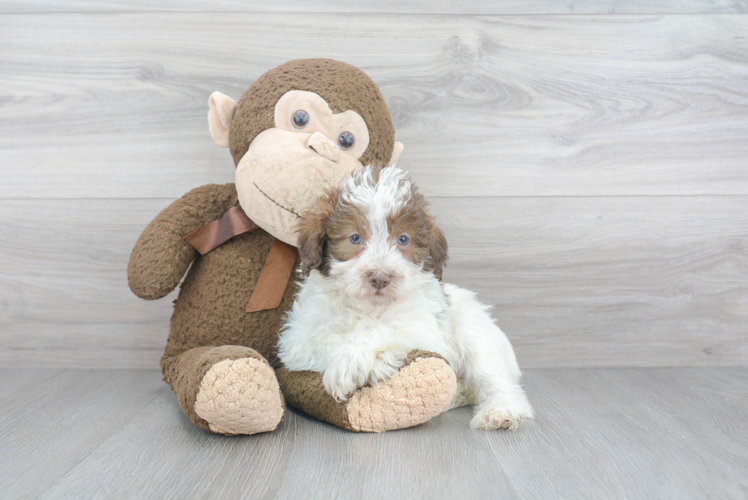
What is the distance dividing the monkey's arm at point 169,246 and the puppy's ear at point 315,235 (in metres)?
0.37

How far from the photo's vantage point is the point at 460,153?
1952 millimetres

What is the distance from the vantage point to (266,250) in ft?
5.20

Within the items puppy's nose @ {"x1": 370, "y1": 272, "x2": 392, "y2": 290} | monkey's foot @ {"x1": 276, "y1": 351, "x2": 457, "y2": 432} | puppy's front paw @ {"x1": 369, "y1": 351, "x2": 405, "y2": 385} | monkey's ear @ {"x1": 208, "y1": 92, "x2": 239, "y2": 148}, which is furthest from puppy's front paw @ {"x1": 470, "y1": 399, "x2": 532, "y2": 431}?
monkey's ear @ {"x1": 208, "y1": 92, "x2": 239, "y2": 148}

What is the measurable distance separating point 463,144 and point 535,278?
1.68ft

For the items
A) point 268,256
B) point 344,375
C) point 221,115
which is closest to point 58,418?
point 268,256

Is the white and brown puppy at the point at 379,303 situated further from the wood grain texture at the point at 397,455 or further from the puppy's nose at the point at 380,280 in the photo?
the wood grain texture at the point at 397,455

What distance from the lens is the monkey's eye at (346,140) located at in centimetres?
148

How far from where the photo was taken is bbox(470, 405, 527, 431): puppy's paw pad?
134 cm

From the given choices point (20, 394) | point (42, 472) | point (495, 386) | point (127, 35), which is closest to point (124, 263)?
point (20, 394)

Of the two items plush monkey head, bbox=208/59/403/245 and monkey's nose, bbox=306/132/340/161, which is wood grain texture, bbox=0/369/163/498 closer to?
plush monkey head, bbox=208/59/403/245

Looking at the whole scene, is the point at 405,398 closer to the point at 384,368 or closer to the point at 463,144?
the point at 384,368

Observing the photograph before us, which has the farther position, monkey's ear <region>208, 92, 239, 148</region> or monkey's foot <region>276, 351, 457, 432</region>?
monkey's ear <region>208, 92, 239, 148</region>

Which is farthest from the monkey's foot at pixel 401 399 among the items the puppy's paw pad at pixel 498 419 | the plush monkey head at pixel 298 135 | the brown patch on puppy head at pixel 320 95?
the brown patch on puppy head at pixel 320 95

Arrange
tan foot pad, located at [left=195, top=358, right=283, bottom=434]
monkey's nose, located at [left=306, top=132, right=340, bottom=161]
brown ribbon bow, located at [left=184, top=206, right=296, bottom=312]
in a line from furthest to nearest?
brown ribbon bow, located at [left=184, top=206, right=296, bottom=312]
monkey's nose, located at [left=306, top=132, right=340, bottom=161]
tan foot pad, located at [left=195, top=358, right=283, bottom=434]
